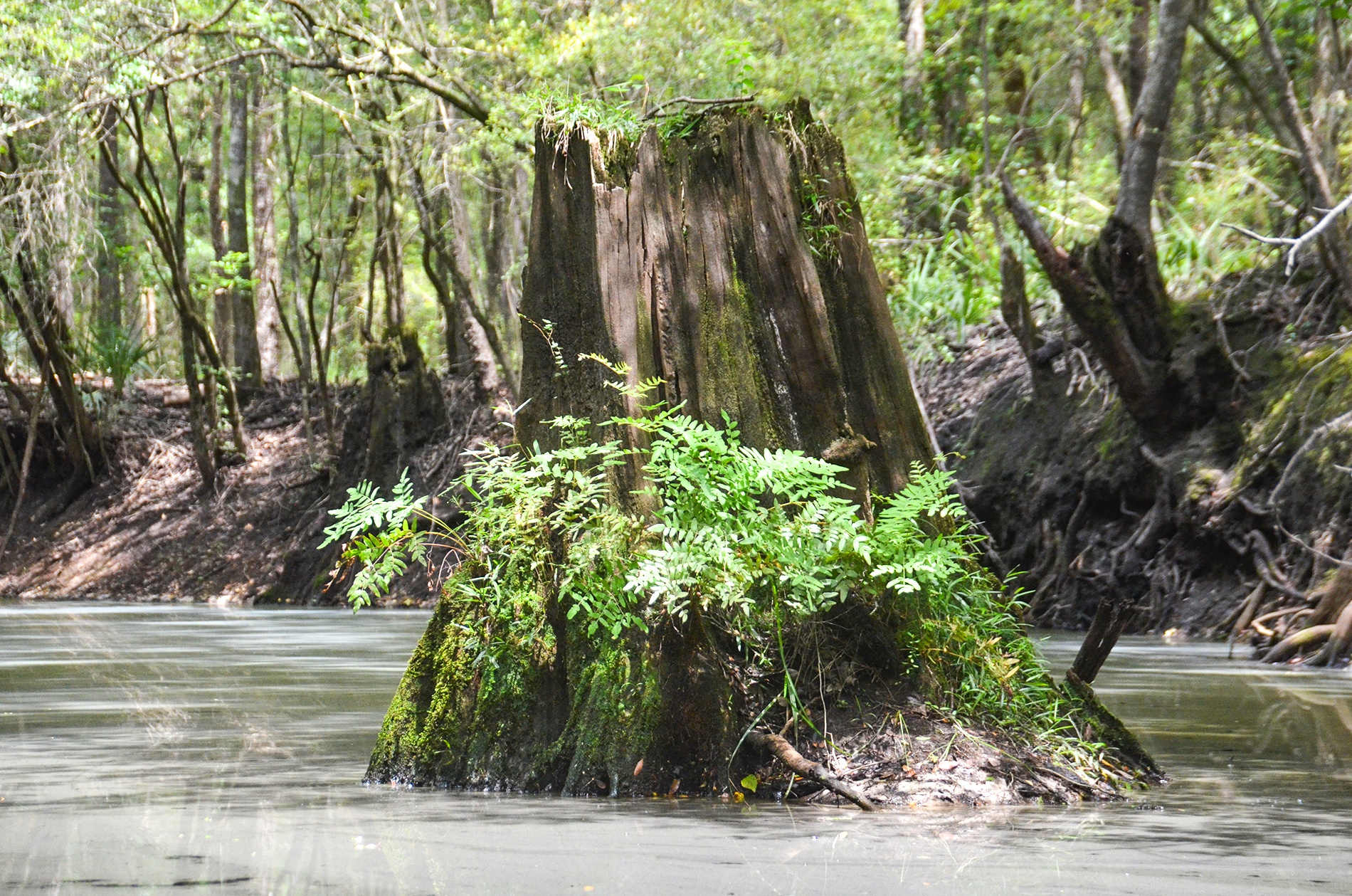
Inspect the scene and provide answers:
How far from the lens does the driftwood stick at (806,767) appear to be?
4.36 meters

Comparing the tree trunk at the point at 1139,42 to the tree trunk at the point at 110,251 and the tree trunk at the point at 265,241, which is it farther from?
the tree trunk at the point at 110,251

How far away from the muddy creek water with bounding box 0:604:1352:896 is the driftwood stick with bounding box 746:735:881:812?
13cm

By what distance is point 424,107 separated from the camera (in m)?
20.5

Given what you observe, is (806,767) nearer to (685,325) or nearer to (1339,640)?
(685,325)

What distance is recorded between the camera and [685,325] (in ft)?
17.5

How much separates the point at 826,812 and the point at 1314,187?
9829 mm

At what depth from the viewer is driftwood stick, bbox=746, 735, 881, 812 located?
436 centimetres

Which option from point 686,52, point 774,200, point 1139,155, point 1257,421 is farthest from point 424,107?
point 774,200

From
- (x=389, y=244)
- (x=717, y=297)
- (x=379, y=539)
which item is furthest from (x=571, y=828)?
(x=389, y=244)

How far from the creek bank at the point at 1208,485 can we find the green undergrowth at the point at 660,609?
5961 millimetres

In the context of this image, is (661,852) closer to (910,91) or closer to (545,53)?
(545,53)

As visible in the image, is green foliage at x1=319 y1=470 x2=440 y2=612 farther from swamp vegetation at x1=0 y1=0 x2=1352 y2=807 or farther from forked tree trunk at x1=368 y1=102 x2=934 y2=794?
forked tree trunk at x1=368 y1=102 x2=934 y2=794

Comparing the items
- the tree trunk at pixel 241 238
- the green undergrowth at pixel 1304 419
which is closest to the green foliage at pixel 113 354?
the tree trunk at pixel 241 238

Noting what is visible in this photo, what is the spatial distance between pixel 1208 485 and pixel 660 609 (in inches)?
340
